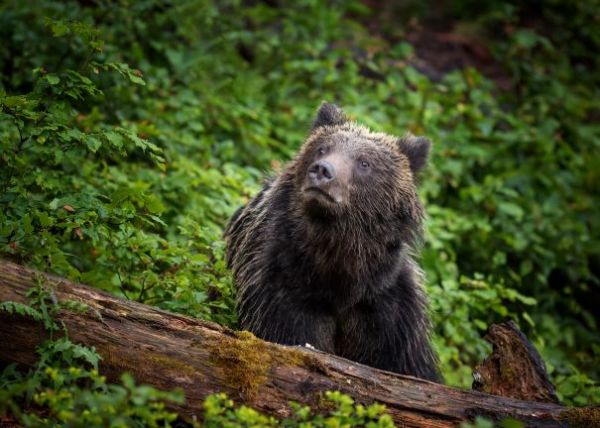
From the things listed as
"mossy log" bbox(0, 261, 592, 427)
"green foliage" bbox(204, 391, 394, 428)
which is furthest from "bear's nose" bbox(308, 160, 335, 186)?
"green foliage" bbox(204, 391, 394, 428)

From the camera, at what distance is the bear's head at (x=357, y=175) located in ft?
17.9

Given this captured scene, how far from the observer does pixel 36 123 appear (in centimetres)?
492

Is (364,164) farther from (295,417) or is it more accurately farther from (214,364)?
(295,417)

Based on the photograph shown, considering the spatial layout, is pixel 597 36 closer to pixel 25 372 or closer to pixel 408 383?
pixel 408 383

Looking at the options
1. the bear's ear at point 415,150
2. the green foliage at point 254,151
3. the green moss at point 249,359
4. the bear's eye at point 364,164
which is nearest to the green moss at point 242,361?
the green moss at point 249,359

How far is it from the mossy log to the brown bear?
3.94 feet

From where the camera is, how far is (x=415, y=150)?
20.6ft

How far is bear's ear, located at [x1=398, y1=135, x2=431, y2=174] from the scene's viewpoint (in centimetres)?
627

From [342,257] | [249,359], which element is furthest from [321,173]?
[249,359]

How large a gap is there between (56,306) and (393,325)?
110 inches

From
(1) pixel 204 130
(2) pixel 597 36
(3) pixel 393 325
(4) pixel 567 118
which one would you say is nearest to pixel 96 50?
(3) pixel 393 325

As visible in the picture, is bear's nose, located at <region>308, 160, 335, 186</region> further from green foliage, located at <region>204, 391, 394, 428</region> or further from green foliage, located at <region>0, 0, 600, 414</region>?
green foliage, located at <region>204, 391, 394, 428</region>

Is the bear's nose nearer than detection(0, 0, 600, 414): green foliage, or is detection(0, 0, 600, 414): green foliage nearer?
detection(0, 0, 600, 414): green foliage

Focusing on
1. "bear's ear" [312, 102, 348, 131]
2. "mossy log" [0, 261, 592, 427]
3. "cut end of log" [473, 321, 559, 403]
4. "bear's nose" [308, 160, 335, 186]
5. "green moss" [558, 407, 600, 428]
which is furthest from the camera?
"bear's ear" [312, 102, 348, 131]
